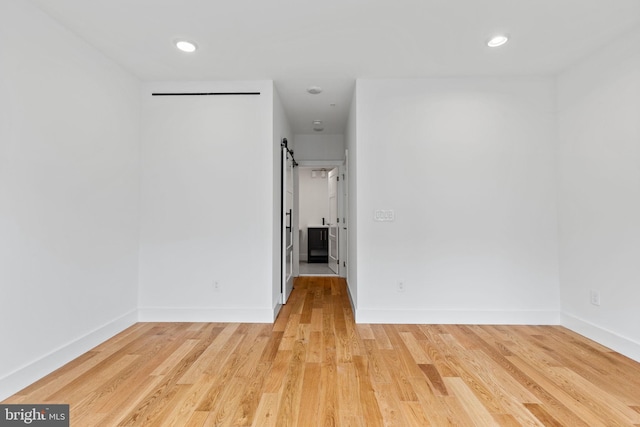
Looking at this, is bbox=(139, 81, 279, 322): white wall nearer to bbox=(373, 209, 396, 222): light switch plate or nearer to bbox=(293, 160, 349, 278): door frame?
bbox=(373, 209, 396, 222): light switch plate

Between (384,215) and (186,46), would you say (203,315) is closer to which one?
(384,215)


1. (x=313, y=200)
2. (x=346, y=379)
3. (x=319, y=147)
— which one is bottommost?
(x=346, y=379)

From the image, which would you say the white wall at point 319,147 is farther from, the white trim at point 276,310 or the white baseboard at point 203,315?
the white baseboard at point 203,315

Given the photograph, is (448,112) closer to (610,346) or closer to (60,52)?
(610,346)

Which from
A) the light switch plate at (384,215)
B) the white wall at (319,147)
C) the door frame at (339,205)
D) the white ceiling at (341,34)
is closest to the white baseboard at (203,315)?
the light switch plate at (384,215)

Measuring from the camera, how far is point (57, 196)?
2293 mm

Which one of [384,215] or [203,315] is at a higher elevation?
[384,215]

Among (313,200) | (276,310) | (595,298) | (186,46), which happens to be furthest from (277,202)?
(313,200)

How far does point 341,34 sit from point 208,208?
2108mm

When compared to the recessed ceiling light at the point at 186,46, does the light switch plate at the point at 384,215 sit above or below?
below

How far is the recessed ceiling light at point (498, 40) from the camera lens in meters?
2.56

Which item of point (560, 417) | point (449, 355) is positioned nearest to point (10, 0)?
point (449, 355)

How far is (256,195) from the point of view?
3.32m

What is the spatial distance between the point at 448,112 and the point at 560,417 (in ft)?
8.85
